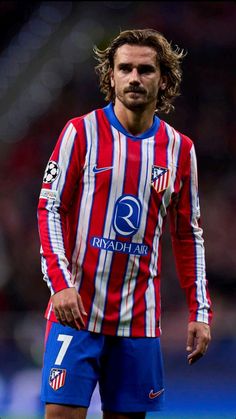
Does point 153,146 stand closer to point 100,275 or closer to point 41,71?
point 100,275

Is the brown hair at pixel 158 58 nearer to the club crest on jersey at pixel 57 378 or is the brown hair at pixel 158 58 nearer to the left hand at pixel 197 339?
the left hand at pixel 197 339

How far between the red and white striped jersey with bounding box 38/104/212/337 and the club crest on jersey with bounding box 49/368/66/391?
0.62ft

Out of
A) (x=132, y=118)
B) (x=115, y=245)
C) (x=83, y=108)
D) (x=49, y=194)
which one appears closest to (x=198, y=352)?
(x=115, y=245)

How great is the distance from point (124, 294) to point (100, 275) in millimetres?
120

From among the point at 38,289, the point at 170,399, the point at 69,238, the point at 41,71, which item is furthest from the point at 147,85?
the point at 41,71

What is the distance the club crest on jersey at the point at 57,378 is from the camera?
3643mm

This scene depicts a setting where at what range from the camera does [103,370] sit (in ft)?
12.4

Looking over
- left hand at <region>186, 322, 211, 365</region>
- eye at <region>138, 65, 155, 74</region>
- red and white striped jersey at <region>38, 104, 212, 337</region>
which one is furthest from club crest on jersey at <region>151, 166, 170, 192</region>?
left hand at <region>186, 322, 211, 365</region>

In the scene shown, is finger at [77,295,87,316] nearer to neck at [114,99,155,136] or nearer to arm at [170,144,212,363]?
arm at [170,144,212,363]

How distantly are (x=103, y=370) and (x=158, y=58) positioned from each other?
4.04 ft

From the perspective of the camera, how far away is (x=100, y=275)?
12.4 ft

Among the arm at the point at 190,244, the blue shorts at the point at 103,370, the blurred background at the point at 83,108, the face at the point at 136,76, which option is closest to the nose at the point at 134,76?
the face at the point at 136,76

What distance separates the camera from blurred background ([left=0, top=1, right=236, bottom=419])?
9.15m

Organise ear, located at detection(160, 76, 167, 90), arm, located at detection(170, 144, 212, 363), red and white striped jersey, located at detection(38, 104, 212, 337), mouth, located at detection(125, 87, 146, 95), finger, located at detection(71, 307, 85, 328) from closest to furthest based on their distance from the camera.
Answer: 1. finger, located at detection(71, 307, 85, 328)
2. red and white striped jersey, located at detection(38, 104, 212, 337)
3. mouth, located at detection(125, 87, 146, 95)
4. arm, located at detection(170, 144, 212, 363)
5. ear, located at detection(160, 76, 167, 90)
